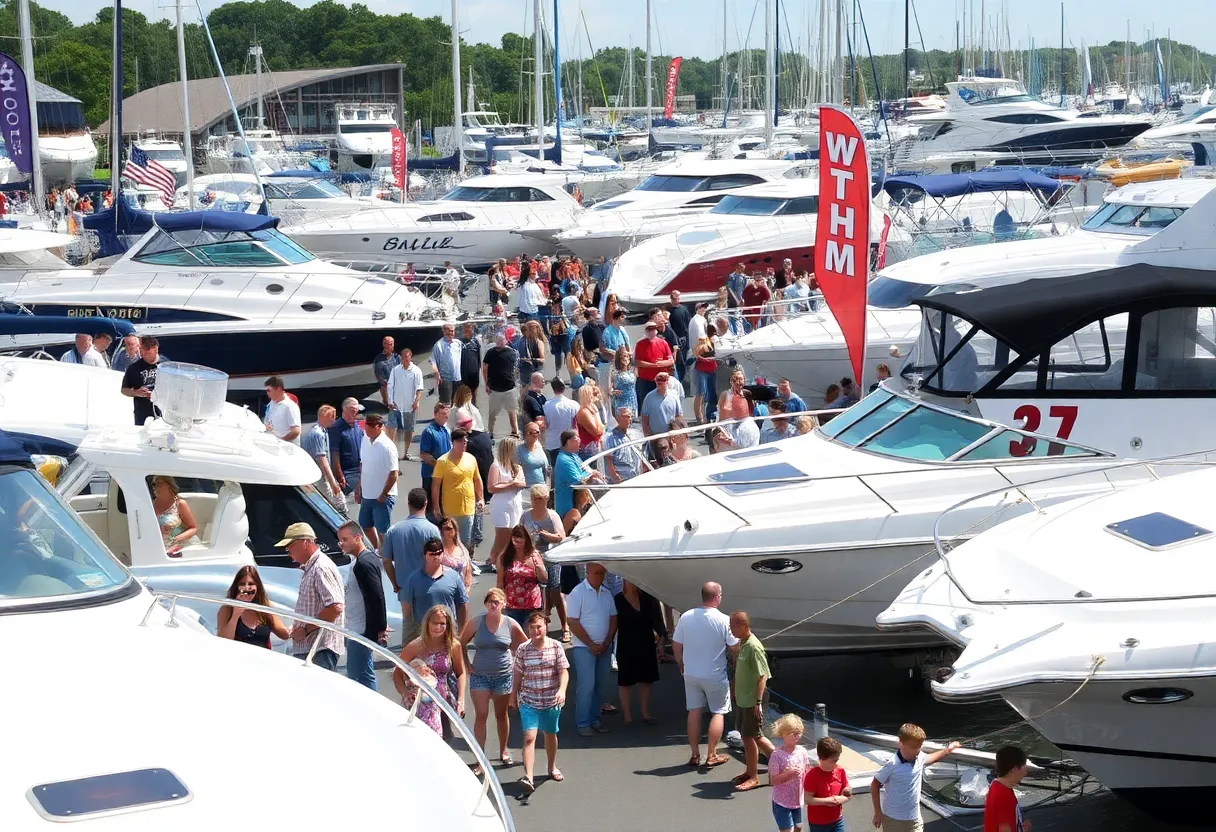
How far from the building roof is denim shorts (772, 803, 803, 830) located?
73.4 metres

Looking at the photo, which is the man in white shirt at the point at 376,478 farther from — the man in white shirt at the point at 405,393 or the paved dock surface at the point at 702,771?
the man in white shirt at the point at 405,393

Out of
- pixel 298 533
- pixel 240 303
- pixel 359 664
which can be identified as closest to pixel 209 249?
pixel 240 303

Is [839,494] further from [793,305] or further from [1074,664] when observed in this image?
[793,305]

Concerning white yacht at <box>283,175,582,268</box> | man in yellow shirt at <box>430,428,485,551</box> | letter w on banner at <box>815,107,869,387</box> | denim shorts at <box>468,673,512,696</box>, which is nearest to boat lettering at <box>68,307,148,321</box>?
man in yellow shirt at <box>430,428,485,551</box>

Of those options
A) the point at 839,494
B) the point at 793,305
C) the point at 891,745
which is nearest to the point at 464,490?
the point at 839,494

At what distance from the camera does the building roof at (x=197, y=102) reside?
267 ft

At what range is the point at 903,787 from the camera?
24.2ft

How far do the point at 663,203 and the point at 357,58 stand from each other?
9853 centimetres

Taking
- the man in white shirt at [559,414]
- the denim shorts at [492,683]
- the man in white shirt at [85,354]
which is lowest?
the denim shorts at [492,683]

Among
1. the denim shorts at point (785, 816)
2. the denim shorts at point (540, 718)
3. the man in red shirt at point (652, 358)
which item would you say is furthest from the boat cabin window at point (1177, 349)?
the man in red shirt at point (652, 358)

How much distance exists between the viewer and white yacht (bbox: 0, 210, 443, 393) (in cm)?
1869

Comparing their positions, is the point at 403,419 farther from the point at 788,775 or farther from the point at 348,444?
the point at 788,775

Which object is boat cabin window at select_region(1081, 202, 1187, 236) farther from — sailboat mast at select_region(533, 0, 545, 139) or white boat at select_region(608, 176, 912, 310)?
sailboat mast at select_region(533, 0, 545, 139)

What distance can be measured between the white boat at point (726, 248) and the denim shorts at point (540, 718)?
1518cm
